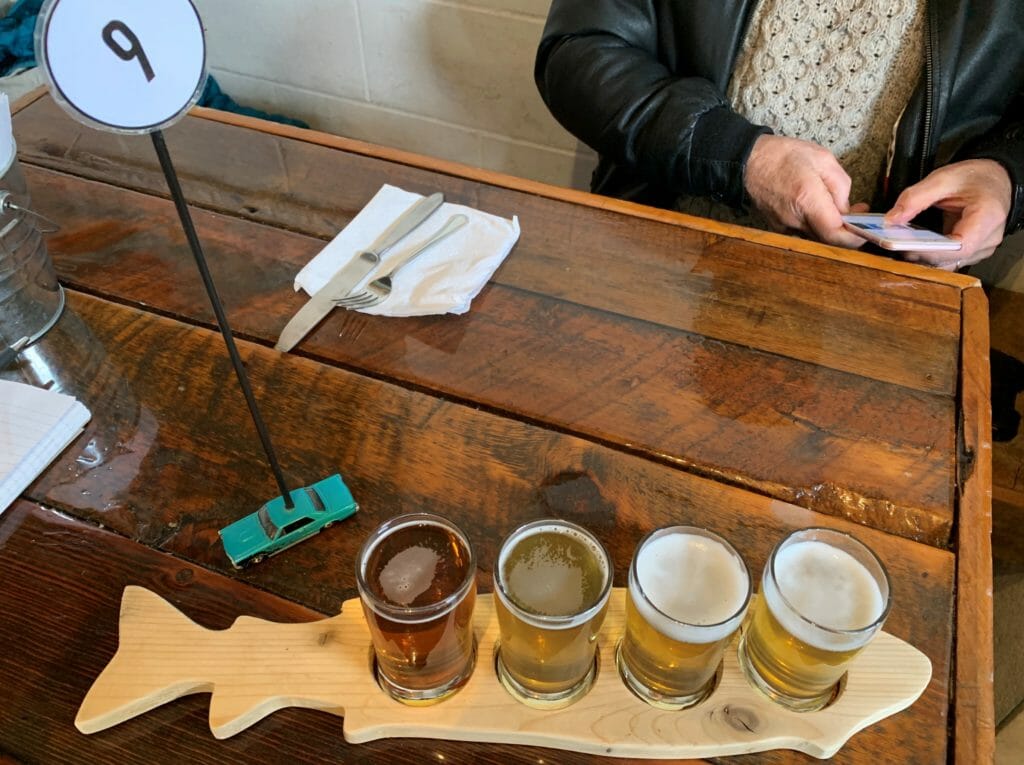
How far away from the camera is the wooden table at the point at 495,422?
65 cm

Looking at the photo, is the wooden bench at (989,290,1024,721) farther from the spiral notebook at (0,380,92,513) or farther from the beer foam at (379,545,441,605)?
the spiral notebook at (0,380,92,513)

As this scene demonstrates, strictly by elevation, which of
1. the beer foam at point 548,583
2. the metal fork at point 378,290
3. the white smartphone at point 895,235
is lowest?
the white smartphone at point 895,235

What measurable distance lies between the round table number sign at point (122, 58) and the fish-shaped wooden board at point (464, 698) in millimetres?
400

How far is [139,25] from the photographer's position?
0.50m

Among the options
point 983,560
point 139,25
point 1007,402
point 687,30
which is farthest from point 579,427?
point 1007,402

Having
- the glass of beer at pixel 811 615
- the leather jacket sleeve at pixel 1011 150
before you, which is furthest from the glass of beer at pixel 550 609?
the leather jacket sleeve at pixel 1011 150

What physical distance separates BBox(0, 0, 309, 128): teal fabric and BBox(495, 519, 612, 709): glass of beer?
1595 millimetres

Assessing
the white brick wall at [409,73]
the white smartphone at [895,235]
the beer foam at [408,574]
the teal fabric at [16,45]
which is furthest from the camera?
the teal fabric at [16,45]

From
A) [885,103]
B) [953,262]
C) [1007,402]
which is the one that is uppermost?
[885,103]

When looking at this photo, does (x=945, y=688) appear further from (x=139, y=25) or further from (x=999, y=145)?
(x=999, y=145)

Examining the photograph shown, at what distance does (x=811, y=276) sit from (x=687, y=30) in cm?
54

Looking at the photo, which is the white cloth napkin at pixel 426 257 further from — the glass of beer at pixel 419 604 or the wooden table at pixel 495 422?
the glass of beer at pixel 419 604

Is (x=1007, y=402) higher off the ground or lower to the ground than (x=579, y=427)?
lower

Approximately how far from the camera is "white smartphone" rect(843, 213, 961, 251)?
39.4 inches
